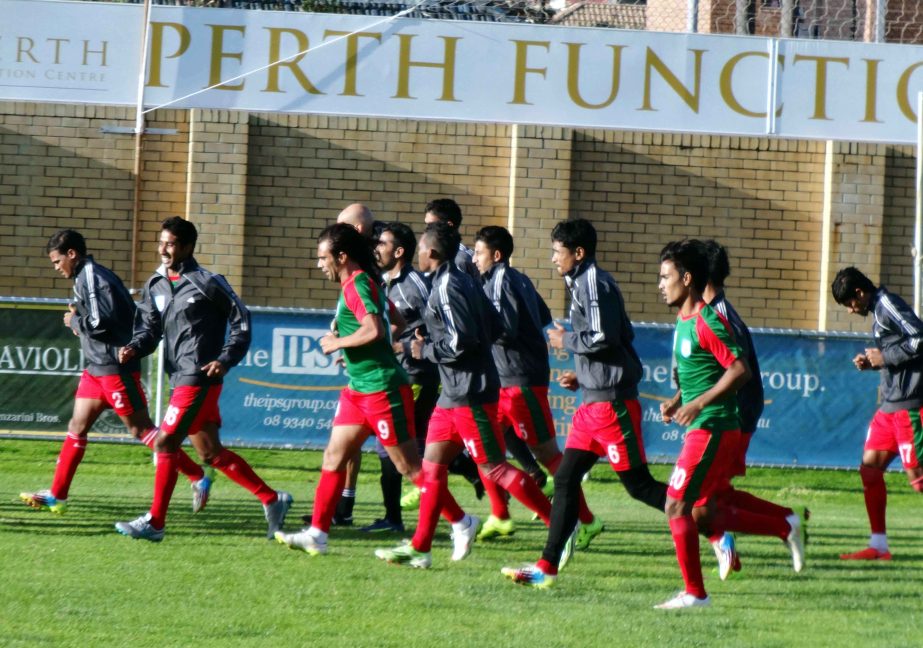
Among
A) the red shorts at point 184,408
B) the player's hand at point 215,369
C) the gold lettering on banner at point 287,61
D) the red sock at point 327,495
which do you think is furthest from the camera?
the gold lettering on banner at point 287,61

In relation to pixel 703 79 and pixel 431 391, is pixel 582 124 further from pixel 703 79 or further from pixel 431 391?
pixel 431 391

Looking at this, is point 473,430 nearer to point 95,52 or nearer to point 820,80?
point 95,52

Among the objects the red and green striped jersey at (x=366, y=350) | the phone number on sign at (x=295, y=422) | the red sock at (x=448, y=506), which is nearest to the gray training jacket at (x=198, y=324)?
the red and green striped jersey at (x=366, y=350)

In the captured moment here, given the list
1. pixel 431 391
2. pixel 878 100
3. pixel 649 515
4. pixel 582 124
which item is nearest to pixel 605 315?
pixel 431 391

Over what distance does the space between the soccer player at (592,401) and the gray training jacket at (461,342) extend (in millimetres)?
461

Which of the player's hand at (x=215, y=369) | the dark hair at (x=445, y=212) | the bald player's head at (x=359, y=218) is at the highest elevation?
the dark hair at (x=445, y=212)

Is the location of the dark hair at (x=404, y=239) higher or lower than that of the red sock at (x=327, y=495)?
higher

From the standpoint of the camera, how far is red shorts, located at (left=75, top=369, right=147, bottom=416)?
10.0m

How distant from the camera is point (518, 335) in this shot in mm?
9305

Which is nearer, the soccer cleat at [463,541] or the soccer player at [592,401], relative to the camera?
the soccer player at [592,401]

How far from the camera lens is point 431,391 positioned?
1000 cm

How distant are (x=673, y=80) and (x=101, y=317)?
8325 mm

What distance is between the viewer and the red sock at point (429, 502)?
8.13 m

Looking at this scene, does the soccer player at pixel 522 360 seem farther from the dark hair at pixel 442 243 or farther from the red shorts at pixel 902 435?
the red shorts at pixel 902 435
